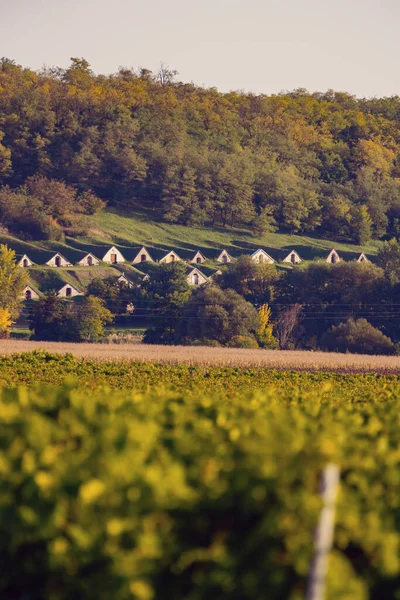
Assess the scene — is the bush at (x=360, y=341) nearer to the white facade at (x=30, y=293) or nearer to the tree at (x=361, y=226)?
the white facade at (x=30, y=293)

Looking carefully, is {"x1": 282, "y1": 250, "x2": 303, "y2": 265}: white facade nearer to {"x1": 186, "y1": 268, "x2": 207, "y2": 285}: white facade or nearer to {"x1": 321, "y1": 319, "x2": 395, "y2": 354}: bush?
{"x1": 186, "y1": 268, "x2": 207, "y2": 285}: white facade

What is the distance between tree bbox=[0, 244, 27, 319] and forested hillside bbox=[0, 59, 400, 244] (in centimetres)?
2628

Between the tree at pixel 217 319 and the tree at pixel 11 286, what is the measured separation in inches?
880

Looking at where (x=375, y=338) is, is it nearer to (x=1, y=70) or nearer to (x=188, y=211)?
(x=188, y=211)

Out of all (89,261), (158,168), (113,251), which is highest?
(158,168)

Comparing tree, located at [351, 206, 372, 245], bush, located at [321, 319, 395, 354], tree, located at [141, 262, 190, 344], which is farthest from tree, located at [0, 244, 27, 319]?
tree, located at [351, 206, 372, 245]

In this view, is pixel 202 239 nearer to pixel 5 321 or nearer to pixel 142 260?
pixel 142 260

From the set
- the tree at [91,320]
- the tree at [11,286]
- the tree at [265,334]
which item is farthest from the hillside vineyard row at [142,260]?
the tree at [265,334]

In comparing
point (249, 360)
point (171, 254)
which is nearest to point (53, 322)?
point (249, 360)

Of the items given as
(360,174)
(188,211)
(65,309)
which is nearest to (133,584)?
(65,309)

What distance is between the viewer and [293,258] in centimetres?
13425

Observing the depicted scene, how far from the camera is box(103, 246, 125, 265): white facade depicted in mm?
126375

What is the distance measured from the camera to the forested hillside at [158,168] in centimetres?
15188

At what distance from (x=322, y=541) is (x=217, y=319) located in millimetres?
77855
